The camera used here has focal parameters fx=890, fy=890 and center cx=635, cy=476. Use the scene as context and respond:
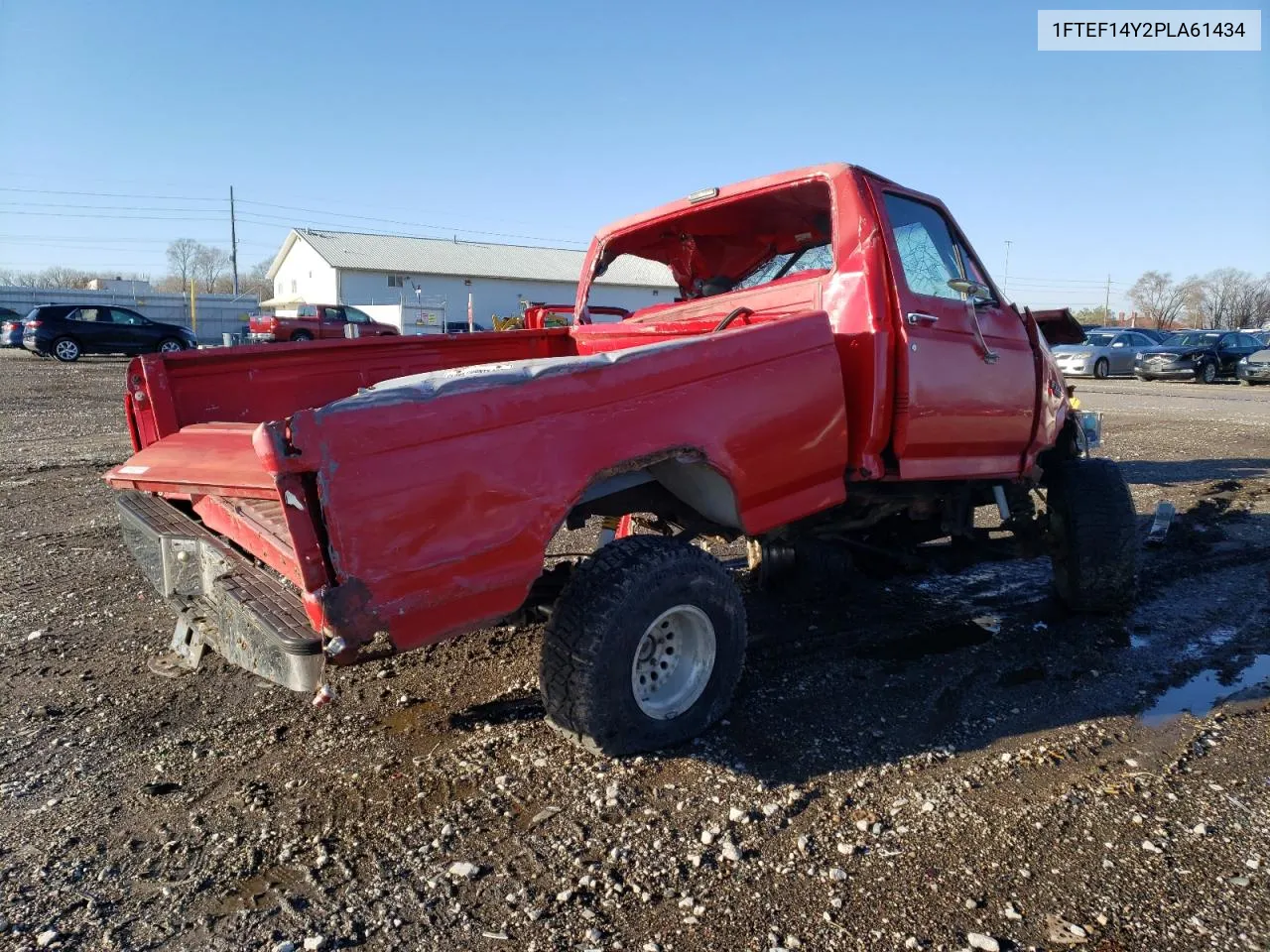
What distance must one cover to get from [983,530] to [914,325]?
5.44ft

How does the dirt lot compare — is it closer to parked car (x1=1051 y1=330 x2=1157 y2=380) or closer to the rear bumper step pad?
the rear bumper step pad

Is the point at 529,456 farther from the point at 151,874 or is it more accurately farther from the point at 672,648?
the point at 151,874

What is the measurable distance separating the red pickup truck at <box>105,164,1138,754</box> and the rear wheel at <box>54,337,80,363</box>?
74.7ft

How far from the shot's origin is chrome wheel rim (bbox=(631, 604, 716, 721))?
10.7 ft

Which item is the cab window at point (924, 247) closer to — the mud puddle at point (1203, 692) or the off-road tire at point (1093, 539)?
the off-road tire at point (1093, 539)

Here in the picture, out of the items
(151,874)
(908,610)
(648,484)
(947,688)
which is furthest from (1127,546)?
(151,874)

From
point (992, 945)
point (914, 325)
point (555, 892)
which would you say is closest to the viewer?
point (992, 945)

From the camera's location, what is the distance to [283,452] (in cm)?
234

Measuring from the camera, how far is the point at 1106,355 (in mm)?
26531

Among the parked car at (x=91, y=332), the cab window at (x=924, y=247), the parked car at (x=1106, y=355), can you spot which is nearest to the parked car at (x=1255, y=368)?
the parked car at (x=1106, y=355)

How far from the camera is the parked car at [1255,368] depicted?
24.0 metres

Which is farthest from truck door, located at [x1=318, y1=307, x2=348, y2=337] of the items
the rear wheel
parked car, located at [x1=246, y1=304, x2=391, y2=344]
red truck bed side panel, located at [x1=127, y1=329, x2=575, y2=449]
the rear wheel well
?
the rear wheel well

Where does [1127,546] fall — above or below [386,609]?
below

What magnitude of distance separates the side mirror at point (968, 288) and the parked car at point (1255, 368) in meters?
24.7
